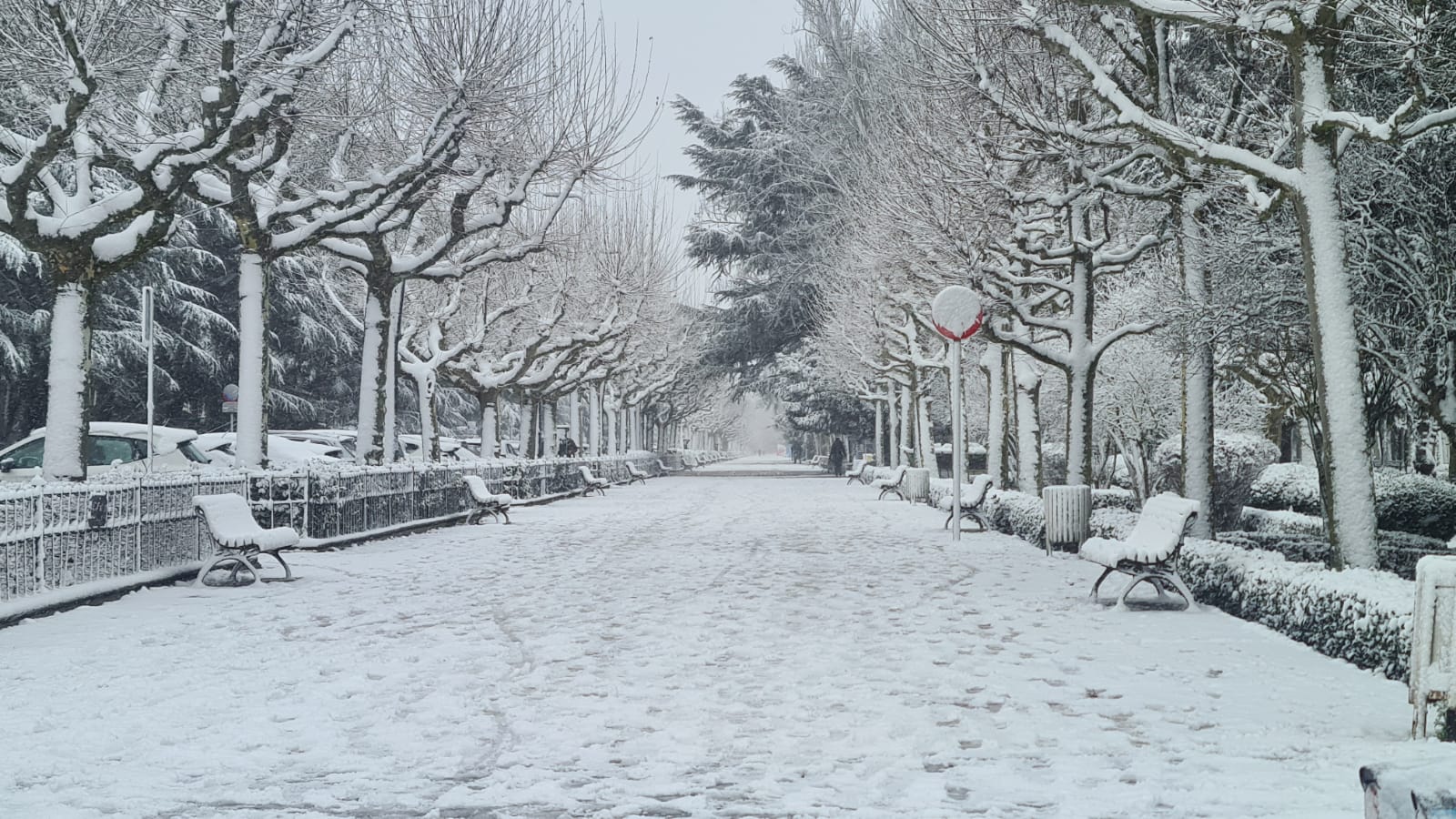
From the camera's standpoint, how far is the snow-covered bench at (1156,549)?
1134 centimetres

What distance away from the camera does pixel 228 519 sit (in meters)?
13.9

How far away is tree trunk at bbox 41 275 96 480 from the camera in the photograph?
14.1 m

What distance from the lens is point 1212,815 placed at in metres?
5.17

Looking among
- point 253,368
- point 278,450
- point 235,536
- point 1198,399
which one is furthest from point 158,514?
point 278,450

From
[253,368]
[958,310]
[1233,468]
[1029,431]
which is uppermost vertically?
[958,310]

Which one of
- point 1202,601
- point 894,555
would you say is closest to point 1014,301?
point 894,555

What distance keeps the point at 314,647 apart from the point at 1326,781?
702 centimetres

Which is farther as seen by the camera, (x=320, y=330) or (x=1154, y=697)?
(x=320, y=330)

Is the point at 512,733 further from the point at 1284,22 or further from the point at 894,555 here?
the point at 894,555

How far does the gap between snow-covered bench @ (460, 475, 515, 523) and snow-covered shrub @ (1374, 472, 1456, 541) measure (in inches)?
598

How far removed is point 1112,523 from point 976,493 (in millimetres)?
6087

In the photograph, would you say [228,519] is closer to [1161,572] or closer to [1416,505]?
[1161,572]

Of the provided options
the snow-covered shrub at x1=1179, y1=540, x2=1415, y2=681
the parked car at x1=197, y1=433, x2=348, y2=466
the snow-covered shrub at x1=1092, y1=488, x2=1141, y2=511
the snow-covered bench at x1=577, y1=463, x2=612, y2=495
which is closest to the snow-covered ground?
the snow-covered shrub at x1=1179, y1=540, x2=1415, y2=681

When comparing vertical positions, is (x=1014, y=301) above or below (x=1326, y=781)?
above
